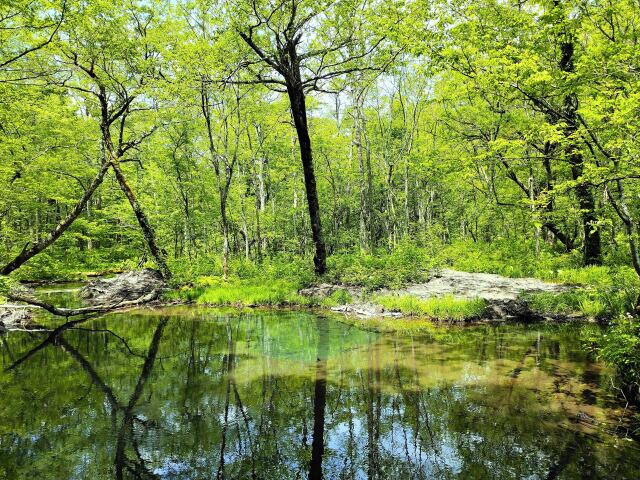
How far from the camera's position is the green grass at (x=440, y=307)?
445 inches

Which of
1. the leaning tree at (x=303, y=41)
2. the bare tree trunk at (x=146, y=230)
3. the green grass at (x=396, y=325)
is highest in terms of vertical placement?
the leaning tree at (x=303, y=41)

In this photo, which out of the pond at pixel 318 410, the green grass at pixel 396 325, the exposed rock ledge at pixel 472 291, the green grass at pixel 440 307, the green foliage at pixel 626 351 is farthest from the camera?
the exposed rock ledge at pixel 472 291

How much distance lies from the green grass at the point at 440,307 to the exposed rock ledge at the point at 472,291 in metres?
0.29

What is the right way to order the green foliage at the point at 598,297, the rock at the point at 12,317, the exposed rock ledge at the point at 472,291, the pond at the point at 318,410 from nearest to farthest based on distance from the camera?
the pond at the point at 318,410 < the green foliage at the point at 598,297 < the exposed rock ledge at the point at 472,291 < the rock at the point at 12,317

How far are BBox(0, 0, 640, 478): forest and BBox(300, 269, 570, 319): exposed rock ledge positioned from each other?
221 millimetres

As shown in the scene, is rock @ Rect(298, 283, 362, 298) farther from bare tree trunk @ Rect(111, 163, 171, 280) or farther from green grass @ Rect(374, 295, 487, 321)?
bare tree trunk @ Rect(111, 163, 171, 280)

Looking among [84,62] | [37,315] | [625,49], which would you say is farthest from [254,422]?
[84,62]

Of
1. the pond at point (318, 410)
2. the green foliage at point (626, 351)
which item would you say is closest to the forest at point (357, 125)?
the green foliage at point (626, 351)

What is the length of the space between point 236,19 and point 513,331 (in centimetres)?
1382

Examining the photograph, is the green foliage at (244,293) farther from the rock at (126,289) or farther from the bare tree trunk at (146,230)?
the bare tree trunk at (146,230)

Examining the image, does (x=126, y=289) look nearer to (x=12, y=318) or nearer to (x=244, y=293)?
(x=12, y=318)

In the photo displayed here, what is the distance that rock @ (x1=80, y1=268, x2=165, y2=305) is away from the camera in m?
16.8

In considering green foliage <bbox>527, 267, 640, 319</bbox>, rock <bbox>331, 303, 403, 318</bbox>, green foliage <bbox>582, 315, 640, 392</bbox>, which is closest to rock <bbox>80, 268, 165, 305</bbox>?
rock <bbox>331, 303, 403, 318</bbox>

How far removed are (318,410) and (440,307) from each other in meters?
7.13
